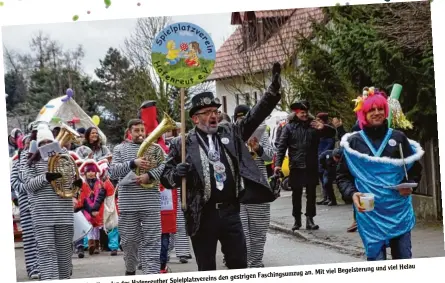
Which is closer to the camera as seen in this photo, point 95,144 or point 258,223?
point 258,223

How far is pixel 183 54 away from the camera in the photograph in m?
9.54

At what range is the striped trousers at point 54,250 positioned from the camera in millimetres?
10508

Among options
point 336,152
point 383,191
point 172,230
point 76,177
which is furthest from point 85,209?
point 383,191

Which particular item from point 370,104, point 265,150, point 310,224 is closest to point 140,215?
point 265,150

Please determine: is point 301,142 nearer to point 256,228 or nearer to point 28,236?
point 256,228

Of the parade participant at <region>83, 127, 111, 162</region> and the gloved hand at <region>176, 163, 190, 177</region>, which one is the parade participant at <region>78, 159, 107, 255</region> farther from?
the gloved hand at <region>176, 163, 190, 177</region>

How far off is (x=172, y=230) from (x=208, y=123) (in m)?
3.34

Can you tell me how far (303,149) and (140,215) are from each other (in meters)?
3.71

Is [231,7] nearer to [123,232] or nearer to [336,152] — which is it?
[336,152]

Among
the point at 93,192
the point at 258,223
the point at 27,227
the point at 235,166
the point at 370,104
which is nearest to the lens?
the point at 235,166

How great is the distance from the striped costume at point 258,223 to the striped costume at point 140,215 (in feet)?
3.88

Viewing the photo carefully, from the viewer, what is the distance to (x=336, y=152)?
419 inches

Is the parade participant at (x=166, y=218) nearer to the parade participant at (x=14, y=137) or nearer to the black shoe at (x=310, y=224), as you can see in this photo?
the parade participant at (x=14, y=137)

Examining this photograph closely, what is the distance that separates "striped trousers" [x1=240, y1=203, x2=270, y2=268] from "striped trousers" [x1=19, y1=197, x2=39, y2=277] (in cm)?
262
